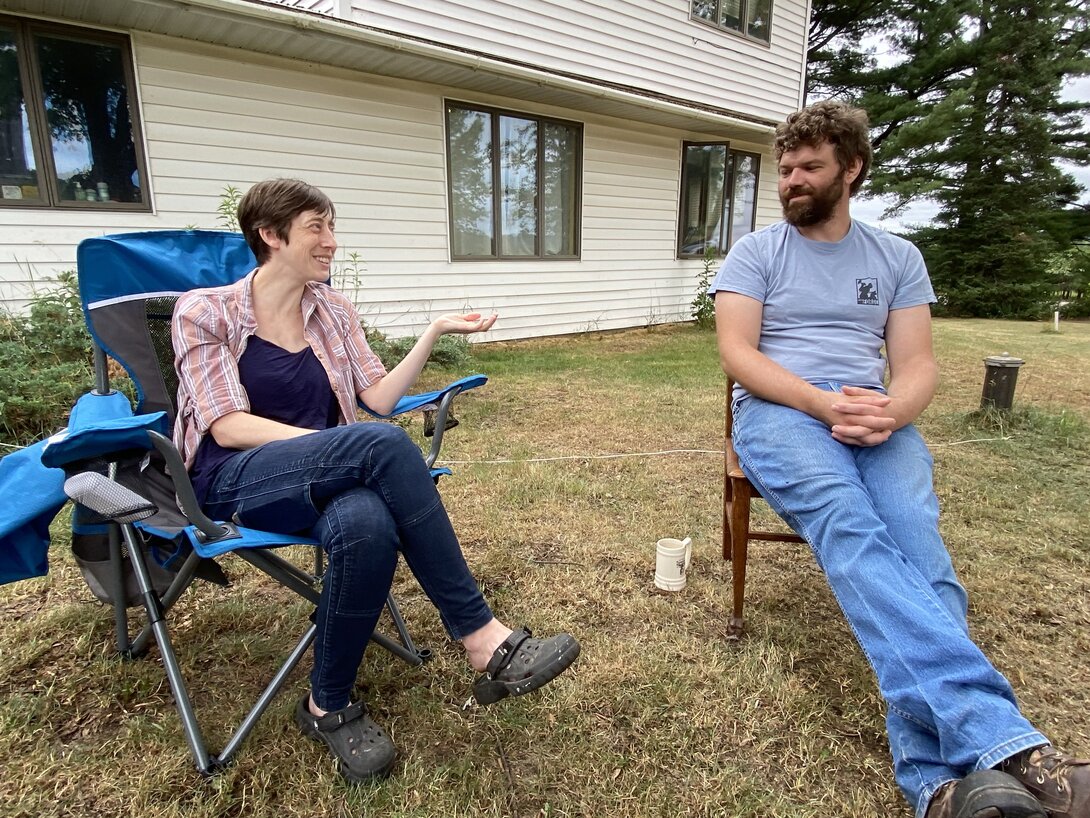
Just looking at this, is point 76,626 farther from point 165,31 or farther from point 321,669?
point 165,31

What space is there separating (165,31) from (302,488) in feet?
14.0

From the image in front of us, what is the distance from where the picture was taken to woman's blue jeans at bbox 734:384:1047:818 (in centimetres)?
109

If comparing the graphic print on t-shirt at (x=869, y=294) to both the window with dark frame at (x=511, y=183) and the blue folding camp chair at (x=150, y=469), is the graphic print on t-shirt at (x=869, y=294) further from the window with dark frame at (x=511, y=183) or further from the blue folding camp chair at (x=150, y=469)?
the window with dark frame at (x=511, y=183)

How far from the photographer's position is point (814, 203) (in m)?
1.78

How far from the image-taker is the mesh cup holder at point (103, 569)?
152cm

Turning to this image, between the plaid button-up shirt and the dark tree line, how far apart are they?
47.9 ft

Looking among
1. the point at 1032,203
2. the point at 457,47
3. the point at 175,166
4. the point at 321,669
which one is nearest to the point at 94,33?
the point at 175,166

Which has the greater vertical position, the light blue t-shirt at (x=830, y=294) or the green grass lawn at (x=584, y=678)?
the light blue t-shirt at (x=830, y=294)

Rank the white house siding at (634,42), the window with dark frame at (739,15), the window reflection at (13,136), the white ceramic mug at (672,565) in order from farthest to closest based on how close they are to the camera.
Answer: the window with dark frame at (739,15) → the white house siding at (634,42) → the window reflection at (13,136) → the white ceramic mug at (672,565)

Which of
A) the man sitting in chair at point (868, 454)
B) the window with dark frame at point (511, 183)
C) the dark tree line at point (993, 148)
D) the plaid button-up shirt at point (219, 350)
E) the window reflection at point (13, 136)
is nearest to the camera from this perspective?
the man sitting in chair at point (868, 454)

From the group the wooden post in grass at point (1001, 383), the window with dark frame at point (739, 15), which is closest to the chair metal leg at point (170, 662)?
the wooden post in grass at point (1001, 383)

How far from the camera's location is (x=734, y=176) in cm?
844

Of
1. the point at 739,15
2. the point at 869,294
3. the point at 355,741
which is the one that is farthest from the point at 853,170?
the point at 739,15

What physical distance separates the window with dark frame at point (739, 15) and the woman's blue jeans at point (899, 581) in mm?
7164
